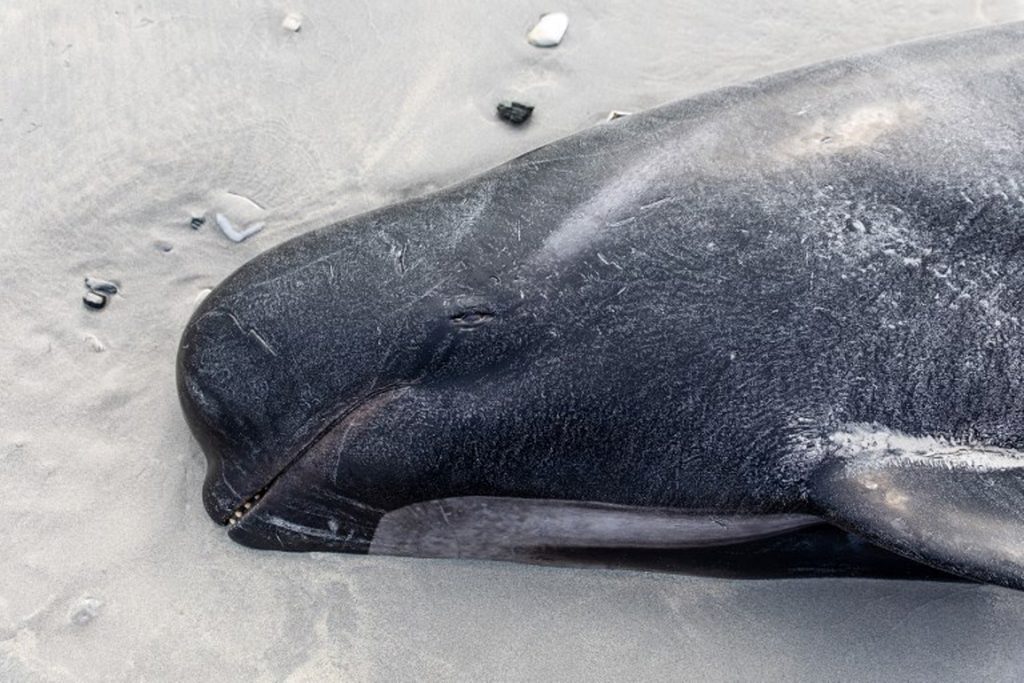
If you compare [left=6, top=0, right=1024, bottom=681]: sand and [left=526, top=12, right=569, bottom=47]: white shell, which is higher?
[left=526, top=12, right=569, bottom=47]: white shell

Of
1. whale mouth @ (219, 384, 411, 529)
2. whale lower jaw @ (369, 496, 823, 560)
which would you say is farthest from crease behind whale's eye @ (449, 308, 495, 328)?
whale lower jaw @ (369, 496, 823, 560)

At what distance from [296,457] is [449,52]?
2.46m

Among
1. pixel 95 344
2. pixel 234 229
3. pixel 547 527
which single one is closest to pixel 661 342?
pixel 547 527

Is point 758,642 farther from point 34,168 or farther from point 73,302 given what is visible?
point 34,168

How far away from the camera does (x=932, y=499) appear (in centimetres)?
365

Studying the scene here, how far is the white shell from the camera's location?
5574mm

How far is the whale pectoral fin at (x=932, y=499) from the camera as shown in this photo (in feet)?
11.4

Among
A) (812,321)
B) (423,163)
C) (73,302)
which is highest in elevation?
(812,321)

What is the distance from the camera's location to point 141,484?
4.34m

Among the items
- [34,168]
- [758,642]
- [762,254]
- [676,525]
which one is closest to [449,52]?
[34,168]

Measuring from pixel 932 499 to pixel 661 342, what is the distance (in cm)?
99

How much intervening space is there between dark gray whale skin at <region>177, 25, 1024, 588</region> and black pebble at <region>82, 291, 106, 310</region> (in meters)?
0.94

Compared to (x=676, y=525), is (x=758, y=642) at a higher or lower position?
lower

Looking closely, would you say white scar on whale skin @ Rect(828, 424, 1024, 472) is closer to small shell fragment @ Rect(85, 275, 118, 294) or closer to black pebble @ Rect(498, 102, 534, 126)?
black pebble @ Rect(498, 102, 534, 126)
